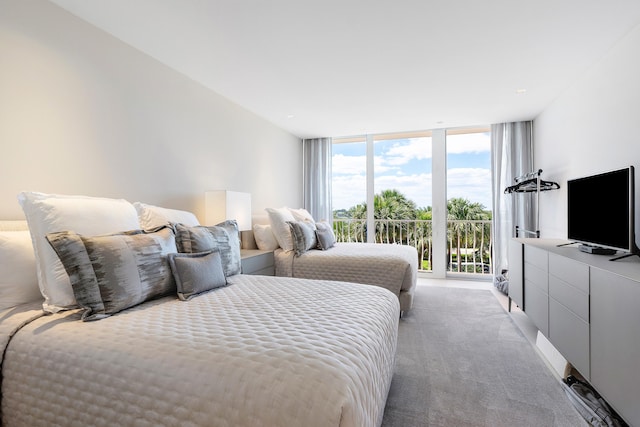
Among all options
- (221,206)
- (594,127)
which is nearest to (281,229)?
(221,206)

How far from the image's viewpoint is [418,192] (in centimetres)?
570

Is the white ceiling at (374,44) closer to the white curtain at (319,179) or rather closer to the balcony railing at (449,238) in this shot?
the white curtain at (319,179)

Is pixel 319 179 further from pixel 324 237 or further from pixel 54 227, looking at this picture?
pixel 54 227

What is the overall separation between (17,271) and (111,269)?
51cm

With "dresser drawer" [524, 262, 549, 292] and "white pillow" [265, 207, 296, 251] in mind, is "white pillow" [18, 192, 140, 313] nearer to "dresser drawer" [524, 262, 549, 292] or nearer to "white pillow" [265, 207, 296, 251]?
"white pillow" [265, 207, 296, 251]

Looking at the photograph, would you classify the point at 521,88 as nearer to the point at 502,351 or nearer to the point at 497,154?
the point at 497,154

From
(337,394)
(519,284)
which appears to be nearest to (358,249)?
(519,284)

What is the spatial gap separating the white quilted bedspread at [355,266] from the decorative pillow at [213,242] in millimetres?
1136

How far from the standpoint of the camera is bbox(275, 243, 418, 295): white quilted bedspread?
330 cm

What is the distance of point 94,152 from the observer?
7.70 ft

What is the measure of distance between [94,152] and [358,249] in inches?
108

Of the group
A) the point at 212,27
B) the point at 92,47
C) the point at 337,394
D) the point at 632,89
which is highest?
the point at 212,27

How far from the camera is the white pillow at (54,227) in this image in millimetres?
1548

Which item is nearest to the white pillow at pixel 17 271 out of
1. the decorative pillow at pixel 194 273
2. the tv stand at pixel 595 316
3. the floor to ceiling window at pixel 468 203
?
the decorative pillow at pixel 194 273
